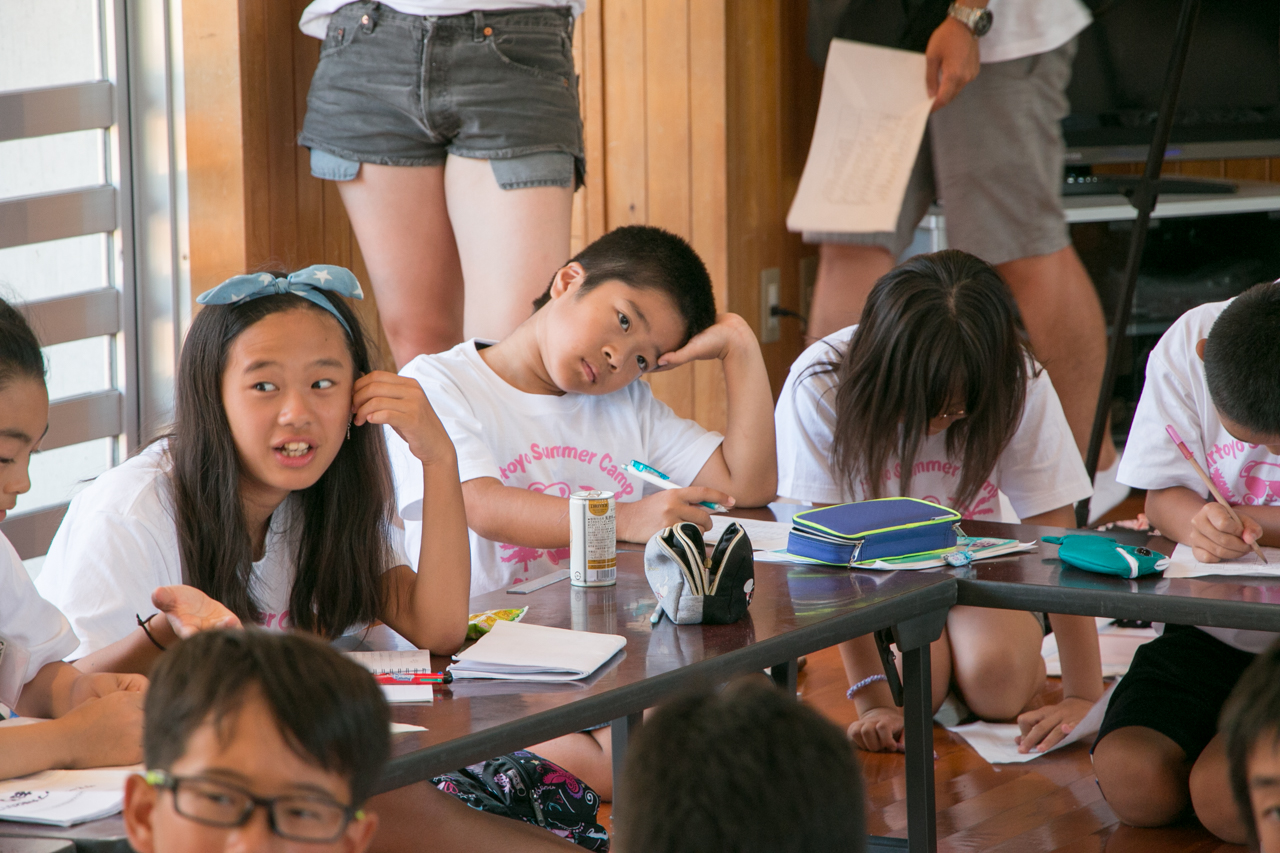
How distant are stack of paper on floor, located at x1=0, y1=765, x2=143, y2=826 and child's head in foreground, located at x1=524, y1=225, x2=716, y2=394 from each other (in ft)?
3.79

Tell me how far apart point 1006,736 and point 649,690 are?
1.37m

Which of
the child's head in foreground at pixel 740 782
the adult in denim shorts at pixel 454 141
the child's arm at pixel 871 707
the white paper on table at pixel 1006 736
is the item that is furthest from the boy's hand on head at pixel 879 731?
the child's head in foreground at pixel 740 782

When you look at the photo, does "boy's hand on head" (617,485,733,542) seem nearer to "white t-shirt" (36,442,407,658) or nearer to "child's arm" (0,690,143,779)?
"white t-shirt" (36,442,407,658)

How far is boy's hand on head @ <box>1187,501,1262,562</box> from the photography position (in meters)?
1.83

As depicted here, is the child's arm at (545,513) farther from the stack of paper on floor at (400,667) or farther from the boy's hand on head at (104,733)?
the boy's hand on head at (104,733)

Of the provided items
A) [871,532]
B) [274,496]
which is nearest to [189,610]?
[274,496]

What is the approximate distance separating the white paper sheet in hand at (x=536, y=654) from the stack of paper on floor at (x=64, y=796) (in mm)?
361

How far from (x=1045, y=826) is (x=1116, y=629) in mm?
1003

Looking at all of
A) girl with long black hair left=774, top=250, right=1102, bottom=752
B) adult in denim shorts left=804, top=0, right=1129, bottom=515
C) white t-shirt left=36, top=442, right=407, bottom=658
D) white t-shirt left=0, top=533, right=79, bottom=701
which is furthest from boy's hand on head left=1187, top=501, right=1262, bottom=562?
adult in denim shorts left=804, top=0, right=1129, bottom=515

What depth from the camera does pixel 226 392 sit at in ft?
5.46

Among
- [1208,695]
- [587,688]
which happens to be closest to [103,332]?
[587,688]

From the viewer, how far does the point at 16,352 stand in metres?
1.44

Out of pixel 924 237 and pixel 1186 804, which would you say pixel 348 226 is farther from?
pixel 1186 804

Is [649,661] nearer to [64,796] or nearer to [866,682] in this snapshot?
[64,796]
